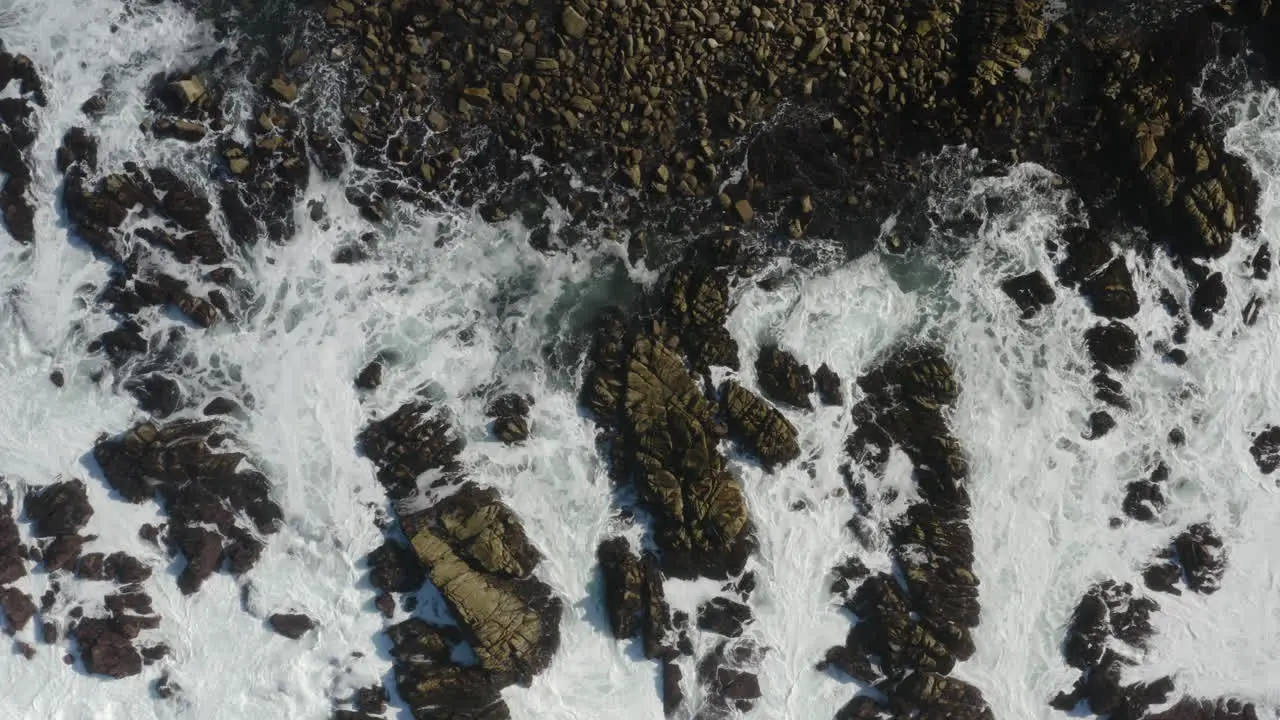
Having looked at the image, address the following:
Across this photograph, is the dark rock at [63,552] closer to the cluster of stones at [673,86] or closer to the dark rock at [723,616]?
the cluster of stones at [673,86]

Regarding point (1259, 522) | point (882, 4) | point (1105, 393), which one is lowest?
point (1259, 522)

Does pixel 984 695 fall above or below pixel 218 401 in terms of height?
below

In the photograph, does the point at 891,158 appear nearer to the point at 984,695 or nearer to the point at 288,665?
the point at 984,695

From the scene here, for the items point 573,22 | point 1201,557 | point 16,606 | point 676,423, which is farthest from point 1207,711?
point 16,606

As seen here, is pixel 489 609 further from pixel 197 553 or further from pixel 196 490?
pixel 196 490

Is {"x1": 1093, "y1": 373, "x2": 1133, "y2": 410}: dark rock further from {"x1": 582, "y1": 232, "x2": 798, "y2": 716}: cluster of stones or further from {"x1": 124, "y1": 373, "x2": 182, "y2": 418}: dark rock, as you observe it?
{"x1": 124, "y1": 373, "x2": 182, "y2": 418}: dark rock

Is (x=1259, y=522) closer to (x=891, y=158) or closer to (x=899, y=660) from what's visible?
(x=899, y=660)

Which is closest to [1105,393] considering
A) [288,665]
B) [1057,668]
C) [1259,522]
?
[1259,522]

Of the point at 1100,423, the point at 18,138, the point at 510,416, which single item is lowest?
the point at 510,416
